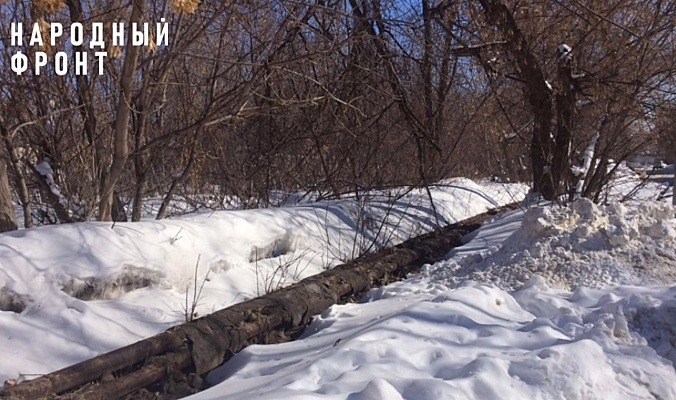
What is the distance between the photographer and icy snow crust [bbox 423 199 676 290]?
6410 mm

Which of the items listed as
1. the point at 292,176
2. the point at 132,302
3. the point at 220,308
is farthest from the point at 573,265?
the point at 292,176

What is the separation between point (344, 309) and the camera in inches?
229

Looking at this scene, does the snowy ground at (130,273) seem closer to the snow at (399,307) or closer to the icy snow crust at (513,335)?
the snow at (399,307)

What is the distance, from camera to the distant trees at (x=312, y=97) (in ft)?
25.4

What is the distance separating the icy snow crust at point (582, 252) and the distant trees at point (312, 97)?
89.0 inches

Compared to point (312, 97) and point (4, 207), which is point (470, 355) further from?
point (312, 97)

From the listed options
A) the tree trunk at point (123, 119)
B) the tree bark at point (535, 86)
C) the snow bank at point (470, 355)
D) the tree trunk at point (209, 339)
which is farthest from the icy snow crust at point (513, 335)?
the tree bark at point (535, 86)

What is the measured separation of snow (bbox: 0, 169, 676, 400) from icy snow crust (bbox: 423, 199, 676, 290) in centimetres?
2

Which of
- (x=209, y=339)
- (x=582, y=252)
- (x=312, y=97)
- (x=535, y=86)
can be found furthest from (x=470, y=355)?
(x=535, y=86)

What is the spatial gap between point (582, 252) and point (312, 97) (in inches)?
189

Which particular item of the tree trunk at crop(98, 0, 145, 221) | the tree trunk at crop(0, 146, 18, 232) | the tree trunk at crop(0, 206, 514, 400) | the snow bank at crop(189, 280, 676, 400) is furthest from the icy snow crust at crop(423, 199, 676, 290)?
the tree trunk at crop(0, 146, 18, 232)

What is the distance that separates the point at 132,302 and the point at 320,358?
194cm

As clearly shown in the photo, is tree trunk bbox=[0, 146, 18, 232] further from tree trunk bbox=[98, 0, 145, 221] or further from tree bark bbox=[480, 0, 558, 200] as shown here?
tree bark bbox=[480, 0, 558, 200]

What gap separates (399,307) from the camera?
217 inches
